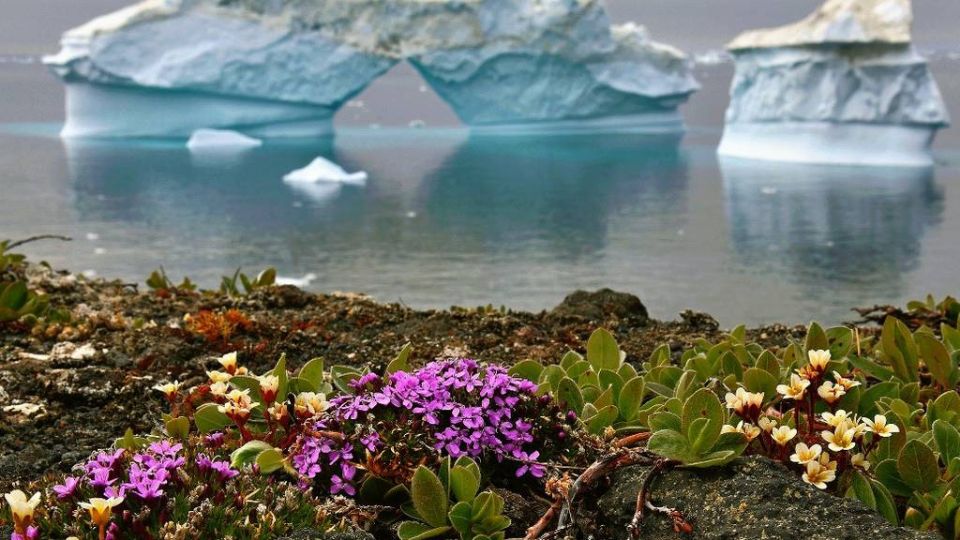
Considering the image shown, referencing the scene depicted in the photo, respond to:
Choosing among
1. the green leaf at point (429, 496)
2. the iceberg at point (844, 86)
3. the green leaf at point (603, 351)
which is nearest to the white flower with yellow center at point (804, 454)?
the green leaf at point (429, 496)

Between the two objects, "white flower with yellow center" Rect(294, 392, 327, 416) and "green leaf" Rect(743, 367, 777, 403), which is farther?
"green leaf" Rect(743, 367, 777, 403)

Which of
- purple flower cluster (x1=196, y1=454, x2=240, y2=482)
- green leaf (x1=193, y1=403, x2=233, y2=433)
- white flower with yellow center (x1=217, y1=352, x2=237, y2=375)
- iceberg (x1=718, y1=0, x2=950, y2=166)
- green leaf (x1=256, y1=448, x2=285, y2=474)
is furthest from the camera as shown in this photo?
iceberg (x1=718, y1=0, x2=950, y2=166)

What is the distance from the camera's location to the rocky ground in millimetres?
3287

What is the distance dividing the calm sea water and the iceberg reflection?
0.10m

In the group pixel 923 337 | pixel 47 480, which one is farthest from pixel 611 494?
pixel 923 337

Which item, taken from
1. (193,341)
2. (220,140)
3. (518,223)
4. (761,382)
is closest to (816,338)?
(761,382)

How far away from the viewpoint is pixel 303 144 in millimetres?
52062

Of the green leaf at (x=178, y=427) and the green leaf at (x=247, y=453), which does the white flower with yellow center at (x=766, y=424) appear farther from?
the green leaf at (x=178, y=427)

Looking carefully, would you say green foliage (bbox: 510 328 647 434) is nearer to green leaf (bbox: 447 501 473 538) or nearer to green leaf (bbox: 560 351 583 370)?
green leaf (bbox: 560 351 583 370)

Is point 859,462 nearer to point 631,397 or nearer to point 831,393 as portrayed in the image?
point 831,393

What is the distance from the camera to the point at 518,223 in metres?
33.4

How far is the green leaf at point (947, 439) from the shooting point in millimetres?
2275

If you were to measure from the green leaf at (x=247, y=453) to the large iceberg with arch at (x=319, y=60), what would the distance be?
135 ft

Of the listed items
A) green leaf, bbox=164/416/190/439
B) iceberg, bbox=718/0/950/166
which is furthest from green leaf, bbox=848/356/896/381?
iceberg, bbox=718/0/950/166
